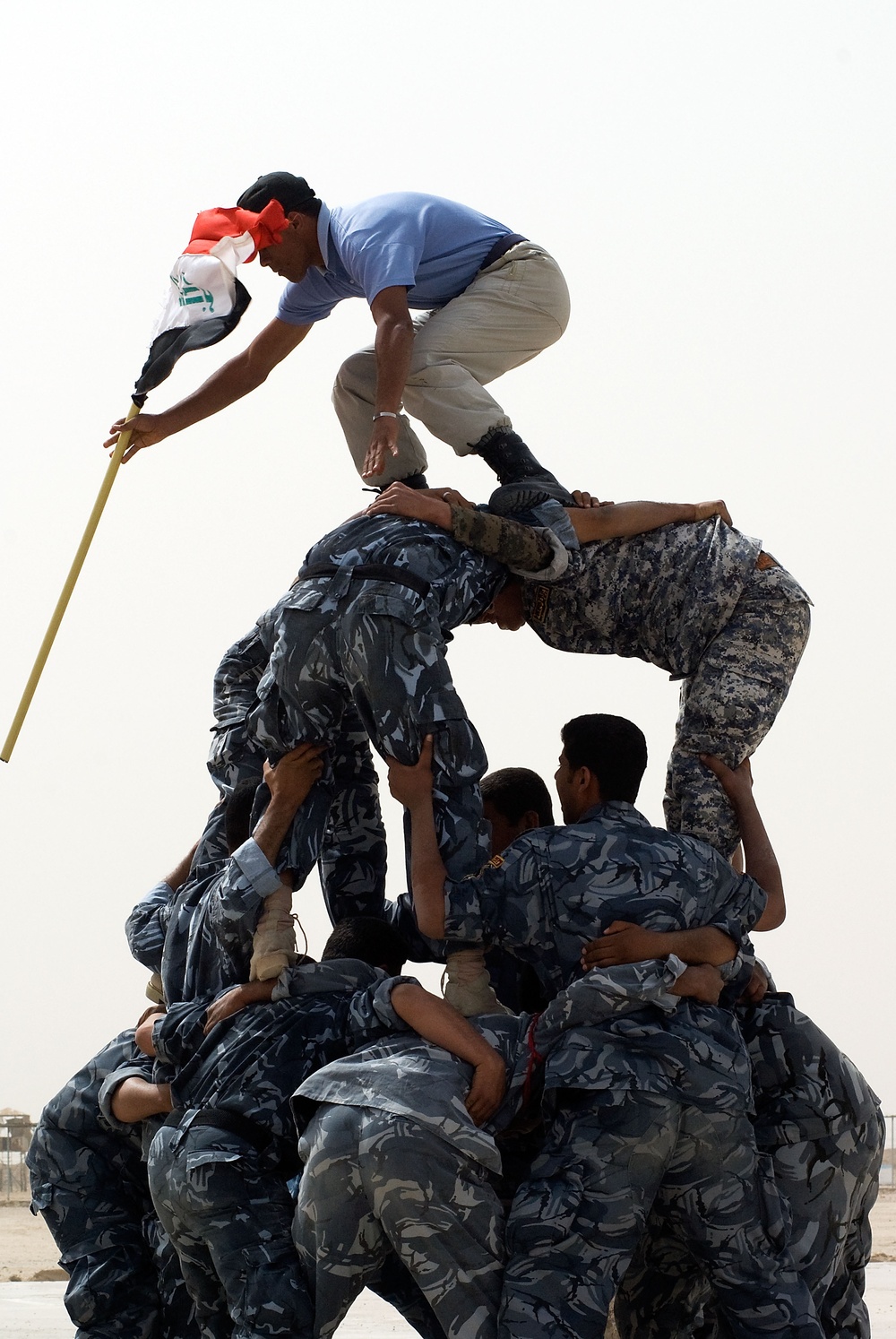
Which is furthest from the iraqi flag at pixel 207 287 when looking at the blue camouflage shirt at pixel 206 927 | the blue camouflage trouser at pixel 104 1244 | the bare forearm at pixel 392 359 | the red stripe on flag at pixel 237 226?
the blue camouflage trouser at pixel 104 1244

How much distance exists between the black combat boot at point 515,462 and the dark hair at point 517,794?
3.72 feet

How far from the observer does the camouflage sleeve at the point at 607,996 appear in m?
5.38

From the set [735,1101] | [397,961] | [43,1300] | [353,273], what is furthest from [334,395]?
[43,1300]

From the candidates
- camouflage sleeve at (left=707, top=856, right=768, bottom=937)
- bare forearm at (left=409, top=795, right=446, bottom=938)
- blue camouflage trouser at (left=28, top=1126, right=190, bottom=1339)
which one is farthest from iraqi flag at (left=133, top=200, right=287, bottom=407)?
Answer: blue camouflage trouser at (left=28, top=1126, right=190, bottom=1339)

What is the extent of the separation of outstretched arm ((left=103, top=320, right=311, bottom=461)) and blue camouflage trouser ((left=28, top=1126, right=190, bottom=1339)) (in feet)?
9.97

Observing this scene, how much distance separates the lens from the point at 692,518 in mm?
6773

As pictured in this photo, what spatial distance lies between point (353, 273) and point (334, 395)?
73cm

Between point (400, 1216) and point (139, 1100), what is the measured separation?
155 cm

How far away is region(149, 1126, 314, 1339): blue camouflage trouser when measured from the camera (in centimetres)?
530

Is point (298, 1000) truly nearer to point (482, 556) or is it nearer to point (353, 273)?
point (482, 556)

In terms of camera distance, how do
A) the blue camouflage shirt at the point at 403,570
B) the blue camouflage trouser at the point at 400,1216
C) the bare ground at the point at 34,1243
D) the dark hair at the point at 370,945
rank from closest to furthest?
the blue camouflage trouser at the point at 400,1216 → the blue camouflage shirt at the point at 403,570 → the dark hair at the point at 370,945 → the bare ground at the point at 34,1243

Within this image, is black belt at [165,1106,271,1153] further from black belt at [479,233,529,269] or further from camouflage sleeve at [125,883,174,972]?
black belt at [479,233,529,269]

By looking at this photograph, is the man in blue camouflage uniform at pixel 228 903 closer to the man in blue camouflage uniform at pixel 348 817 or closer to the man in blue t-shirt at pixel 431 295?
the man in blue camouflage uniform at pixel 348 817

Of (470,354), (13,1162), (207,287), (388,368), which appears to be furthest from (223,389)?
(13,1162)
